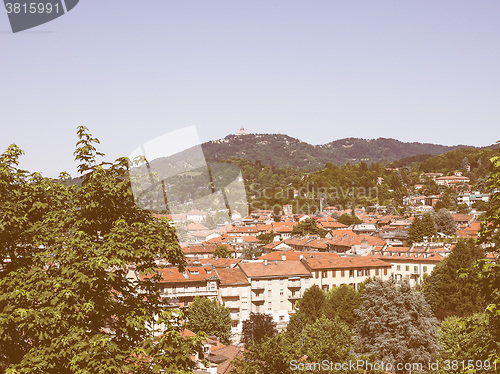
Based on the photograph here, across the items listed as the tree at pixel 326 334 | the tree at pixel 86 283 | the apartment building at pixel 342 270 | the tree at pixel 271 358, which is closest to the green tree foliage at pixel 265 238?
the apartment building at pixel 342 270

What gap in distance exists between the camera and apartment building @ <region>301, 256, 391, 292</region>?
165 ft

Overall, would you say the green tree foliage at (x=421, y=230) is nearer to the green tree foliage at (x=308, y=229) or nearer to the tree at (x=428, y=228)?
the tree at (x=428, y=228)

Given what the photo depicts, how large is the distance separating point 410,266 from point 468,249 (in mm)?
15071

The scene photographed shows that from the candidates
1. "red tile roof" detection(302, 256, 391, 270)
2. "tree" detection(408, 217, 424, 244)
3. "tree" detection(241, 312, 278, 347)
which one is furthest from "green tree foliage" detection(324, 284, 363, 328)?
"tree" detection(408, 217, 424, 244)

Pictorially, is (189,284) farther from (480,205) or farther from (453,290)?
(480,205)

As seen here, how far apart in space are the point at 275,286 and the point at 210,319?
Result: 39.5ft

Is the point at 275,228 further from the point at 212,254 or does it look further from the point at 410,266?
the point at 410,266

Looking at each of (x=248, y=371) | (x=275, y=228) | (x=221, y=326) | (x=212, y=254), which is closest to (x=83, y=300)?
(x=248, y=371)

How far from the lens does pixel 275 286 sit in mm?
46812

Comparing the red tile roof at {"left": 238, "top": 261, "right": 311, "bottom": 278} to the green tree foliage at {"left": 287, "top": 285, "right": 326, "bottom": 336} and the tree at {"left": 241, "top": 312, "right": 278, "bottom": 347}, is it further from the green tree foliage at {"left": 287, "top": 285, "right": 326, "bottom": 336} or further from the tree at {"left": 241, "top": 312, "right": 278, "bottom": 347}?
the tree at {"left": 241, "top": 312, "right": 278, "bottom": 347}

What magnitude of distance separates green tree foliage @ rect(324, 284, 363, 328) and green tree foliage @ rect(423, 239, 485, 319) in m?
6.55

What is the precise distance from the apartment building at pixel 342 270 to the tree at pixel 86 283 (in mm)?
43052

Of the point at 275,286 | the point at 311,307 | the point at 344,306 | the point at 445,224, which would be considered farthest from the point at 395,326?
the point at 445,224

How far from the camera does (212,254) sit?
233 feet
